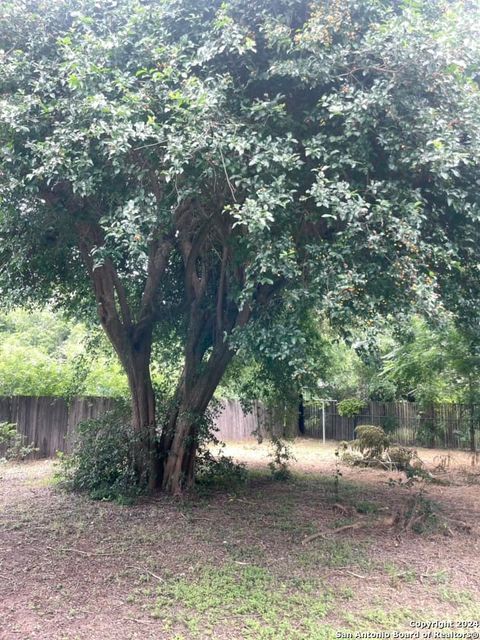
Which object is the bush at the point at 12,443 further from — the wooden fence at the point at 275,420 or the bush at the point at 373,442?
the bush at the point at 373,442

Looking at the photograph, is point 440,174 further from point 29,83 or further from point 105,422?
point 105,422

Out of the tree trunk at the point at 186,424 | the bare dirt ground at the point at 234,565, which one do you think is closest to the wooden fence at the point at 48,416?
the bare dirt ground at the point at 234,565

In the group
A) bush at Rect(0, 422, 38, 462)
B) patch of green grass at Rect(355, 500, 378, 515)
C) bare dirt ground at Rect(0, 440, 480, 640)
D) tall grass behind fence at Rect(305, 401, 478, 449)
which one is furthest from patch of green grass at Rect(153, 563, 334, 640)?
tall grass behind fence at Rect(305, 401, 478, 449)

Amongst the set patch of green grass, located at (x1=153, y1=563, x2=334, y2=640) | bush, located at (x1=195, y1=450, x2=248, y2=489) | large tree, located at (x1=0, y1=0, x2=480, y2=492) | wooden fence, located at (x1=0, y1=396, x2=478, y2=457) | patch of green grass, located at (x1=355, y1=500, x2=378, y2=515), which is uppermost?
large tree, located at (x1=0, y1=0, x2=480, y2=492)

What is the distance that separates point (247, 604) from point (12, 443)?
967 centimetres

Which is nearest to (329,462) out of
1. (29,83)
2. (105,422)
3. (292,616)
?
(105,422)

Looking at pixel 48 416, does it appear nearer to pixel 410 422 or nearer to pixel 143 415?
pixel 143 415

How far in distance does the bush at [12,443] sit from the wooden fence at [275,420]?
1.21ft

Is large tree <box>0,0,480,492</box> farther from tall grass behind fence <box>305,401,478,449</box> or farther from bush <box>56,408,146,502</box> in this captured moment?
tall grass behind fence <box>305,401,478,449</box>

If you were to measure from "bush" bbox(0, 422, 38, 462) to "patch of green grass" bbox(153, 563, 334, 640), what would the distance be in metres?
8.55

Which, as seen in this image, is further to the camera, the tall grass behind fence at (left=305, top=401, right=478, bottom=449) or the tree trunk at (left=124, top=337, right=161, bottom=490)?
the tall grass behind fence at (left=305, top=401, right=478, bottom=449)

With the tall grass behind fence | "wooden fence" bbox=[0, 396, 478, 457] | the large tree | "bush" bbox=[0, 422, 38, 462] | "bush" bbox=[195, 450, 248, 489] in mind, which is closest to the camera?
the large tree

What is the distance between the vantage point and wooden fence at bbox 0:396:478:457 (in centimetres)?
1319

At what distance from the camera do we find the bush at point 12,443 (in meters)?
12.7
